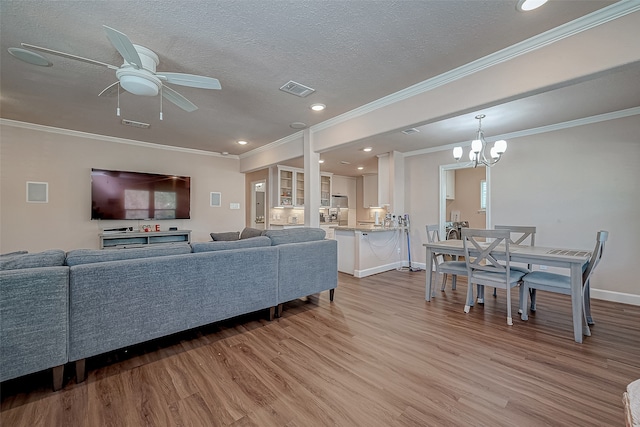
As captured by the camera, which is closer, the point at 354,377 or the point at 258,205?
the point at 354,377

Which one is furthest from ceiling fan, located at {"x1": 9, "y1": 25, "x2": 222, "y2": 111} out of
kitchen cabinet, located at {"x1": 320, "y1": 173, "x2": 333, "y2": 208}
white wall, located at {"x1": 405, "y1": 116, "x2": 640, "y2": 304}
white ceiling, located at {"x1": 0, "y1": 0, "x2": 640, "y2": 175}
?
kitchen cabinet, located at {"x1": 320, "y1": 173, "x2": 333, "y2": 208}

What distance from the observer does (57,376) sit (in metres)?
1.75

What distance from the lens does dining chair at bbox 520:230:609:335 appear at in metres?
2.58

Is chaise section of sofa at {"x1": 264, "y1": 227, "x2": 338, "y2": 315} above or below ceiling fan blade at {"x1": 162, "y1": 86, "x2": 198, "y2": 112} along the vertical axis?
below

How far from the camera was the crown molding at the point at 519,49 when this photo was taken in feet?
5.84

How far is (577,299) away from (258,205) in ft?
21.8

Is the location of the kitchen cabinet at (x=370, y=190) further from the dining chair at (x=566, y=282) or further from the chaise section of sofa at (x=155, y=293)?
the chaise section of sofa at (x=155, y=293)

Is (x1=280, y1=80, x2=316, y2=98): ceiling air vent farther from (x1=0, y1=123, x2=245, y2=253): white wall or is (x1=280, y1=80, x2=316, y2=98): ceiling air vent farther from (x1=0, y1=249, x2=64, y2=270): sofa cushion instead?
(x1=0, y1=123, x2=245, y2=253): white wall

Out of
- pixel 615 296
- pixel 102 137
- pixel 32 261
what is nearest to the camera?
pixel 32 261

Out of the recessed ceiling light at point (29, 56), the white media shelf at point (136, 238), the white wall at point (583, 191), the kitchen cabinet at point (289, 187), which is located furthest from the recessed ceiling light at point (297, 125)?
the white wall at point (583, 191)

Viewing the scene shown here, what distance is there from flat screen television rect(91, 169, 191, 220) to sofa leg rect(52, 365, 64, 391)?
12.3 ft

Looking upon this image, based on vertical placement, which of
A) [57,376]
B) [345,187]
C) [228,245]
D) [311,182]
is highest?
[345,187]

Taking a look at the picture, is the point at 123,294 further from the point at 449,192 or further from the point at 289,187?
the point at 449,192

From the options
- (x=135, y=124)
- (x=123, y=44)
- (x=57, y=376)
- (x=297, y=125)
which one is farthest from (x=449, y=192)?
(x=57, y=376)
